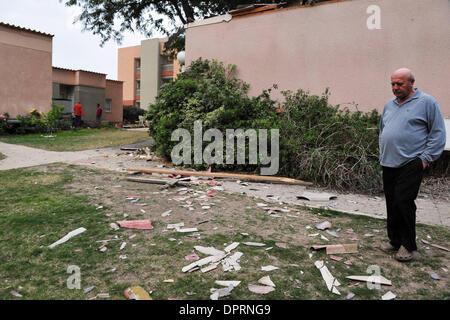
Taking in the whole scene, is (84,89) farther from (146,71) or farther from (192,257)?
(192,257)

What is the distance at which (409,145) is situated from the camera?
11.5 ft

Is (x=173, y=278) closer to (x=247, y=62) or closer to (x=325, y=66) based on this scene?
(x=325, y=66)

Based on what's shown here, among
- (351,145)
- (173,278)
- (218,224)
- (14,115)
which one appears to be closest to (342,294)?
(173,278)

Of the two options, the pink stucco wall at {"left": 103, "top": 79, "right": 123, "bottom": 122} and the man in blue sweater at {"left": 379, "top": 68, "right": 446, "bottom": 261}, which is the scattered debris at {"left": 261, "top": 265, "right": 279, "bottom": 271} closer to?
the man in blue sweater at {"left": 379, "top": 68, "right": 446, "bottom": 261}

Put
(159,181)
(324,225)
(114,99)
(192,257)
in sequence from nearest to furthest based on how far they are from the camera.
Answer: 1. (192,257)
2. (324,225)
3. (159,181)
4. (114,99)

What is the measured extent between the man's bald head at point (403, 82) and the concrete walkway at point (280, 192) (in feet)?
7.25

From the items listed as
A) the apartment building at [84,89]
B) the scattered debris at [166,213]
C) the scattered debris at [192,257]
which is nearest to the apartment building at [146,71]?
the apartment building at [84,89]

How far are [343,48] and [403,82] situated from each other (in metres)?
6.05

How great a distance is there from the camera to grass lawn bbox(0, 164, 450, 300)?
285 cm

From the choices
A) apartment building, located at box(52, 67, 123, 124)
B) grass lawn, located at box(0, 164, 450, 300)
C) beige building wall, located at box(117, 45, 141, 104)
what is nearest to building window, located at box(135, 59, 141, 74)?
beige building wall, located at box(117, 45, 141, 104)

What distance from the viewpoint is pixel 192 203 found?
5430 mm

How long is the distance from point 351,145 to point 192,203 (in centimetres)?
392

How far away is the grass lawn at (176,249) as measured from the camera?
2.85 metres

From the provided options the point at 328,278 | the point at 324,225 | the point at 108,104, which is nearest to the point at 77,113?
the point at 108,104
